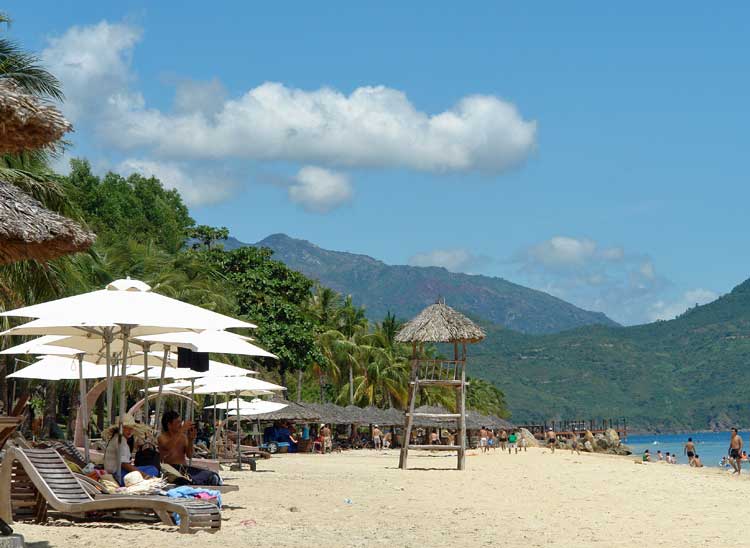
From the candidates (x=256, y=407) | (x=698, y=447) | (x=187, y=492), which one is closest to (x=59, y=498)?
(x=187, y=492)

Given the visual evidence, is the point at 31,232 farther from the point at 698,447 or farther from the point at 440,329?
the point at 698,447

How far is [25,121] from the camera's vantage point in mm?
8406

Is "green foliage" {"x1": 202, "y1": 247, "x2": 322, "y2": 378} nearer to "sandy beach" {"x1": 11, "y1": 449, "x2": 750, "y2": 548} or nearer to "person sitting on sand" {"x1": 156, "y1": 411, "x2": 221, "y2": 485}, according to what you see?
"sandy beach" {"x1": 11, "y1": 449, "x2": 750, "y2": 548}

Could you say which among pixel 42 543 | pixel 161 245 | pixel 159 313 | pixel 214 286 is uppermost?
pixel 161 245

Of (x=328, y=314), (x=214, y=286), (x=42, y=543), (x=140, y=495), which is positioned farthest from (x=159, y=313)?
(x=328, y=314)

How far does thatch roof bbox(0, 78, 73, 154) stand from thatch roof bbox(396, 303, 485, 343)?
52.6 feet

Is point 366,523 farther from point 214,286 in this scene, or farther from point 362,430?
point 362,430

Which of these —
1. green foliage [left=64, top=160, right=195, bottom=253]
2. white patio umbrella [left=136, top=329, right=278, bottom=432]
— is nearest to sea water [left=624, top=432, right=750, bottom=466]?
green foliage [left=64, top=160, right=195, bottom=253]

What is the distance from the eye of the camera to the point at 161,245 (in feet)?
176

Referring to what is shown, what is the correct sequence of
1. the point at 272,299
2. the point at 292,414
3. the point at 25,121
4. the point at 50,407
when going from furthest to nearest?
the point at 272,299 < the point at 292,414 < the point at 50,407 < the point at 25,121

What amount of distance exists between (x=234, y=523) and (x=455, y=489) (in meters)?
7.90

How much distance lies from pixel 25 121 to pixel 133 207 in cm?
4805

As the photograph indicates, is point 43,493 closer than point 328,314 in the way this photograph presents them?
Yes

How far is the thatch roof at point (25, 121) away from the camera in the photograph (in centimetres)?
828
